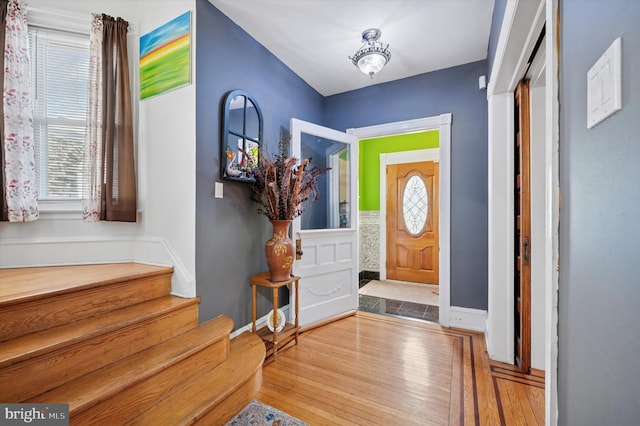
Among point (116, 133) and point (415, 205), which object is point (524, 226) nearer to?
point (415, 205)

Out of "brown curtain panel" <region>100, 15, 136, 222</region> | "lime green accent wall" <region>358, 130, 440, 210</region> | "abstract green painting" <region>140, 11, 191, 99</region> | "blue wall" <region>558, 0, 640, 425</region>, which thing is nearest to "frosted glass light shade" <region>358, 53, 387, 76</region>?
"abstract green painting" <region>140, 11, 191, 99</region>

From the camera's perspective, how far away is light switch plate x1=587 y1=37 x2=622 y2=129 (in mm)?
473

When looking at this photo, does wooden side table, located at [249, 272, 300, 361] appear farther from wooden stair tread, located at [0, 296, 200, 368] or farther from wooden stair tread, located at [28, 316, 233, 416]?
wooden stair tread, located at [0, 296, 200, 368]

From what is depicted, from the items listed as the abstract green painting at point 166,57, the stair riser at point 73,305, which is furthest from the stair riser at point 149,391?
the abstract green painting at point 166,57

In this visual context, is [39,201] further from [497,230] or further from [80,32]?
[497,230]

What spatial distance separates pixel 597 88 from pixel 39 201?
10.4ft

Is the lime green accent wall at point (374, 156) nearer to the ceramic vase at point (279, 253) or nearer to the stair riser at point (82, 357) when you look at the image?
the ceramic vase at point (279, 253)

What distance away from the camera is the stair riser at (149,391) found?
1.20 m

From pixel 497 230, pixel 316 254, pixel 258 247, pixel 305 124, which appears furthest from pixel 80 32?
pixel 497 230

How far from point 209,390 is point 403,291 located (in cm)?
325

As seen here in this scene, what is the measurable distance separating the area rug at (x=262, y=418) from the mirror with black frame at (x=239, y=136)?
1604mm

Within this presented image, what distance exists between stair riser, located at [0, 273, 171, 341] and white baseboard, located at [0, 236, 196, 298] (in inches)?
7.0

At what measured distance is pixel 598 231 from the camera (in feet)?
1.83

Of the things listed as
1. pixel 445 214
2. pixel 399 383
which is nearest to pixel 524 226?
pixel 445 214
